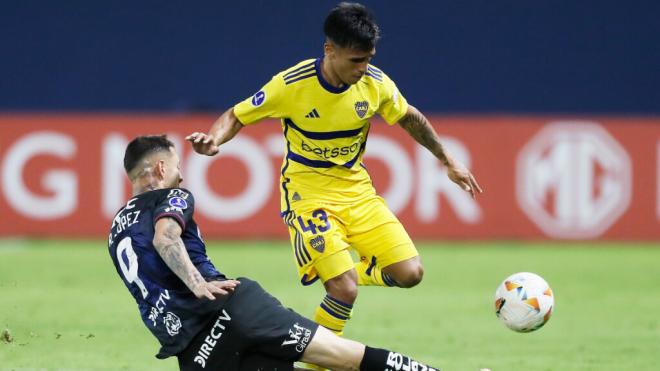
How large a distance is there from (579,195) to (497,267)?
2.80m

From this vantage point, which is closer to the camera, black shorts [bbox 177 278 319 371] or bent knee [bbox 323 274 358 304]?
black shorts [bbox 177 278 319 371]

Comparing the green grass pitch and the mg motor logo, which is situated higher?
the mg motor logo

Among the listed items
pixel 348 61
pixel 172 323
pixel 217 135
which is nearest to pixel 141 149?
pixel 172 323

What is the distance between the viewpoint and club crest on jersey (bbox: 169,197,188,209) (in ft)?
19.9

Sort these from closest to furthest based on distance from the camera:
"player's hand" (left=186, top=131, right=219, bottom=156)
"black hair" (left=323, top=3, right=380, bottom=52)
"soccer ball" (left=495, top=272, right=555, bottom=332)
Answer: "player's hand" (left=186, top=131, right=219, bottom=156) < "black hair" (left=323, top=3, right=380, bottom=52) < "soccer ball" (left=495, top=272, right=555, bottom=332)

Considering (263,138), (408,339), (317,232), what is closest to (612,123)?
(263,138)

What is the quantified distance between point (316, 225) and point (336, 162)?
0.45m

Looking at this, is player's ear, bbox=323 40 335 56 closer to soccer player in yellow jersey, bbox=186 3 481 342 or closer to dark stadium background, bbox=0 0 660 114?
soccer player in yellow jersey, bbox=186 3 481 342

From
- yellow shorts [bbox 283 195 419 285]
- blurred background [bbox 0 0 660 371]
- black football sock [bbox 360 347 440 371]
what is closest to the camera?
black football sock [bbox 360 347 440 371]

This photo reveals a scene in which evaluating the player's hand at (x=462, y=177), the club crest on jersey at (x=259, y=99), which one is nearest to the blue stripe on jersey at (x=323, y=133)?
the club crest on jersey at (x=259, y=99)

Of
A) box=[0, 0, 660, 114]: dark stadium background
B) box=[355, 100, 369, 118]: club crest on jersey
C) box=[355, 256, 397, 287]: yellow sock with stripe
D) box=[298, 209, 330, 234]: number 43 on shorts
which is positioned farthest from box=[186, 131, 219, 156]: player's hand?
box=[0, 0, 660, 114]: dark stadium background

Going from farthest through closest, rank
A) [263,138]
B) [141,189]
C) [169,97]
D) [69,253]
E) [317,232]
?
[169,97] → [263,138] → [69,253] → [317,232] → [141,189]

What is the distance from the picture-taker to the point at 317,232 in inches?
300

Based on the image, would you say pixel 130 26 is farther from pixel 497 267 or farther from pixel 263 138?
pixel 497 267
